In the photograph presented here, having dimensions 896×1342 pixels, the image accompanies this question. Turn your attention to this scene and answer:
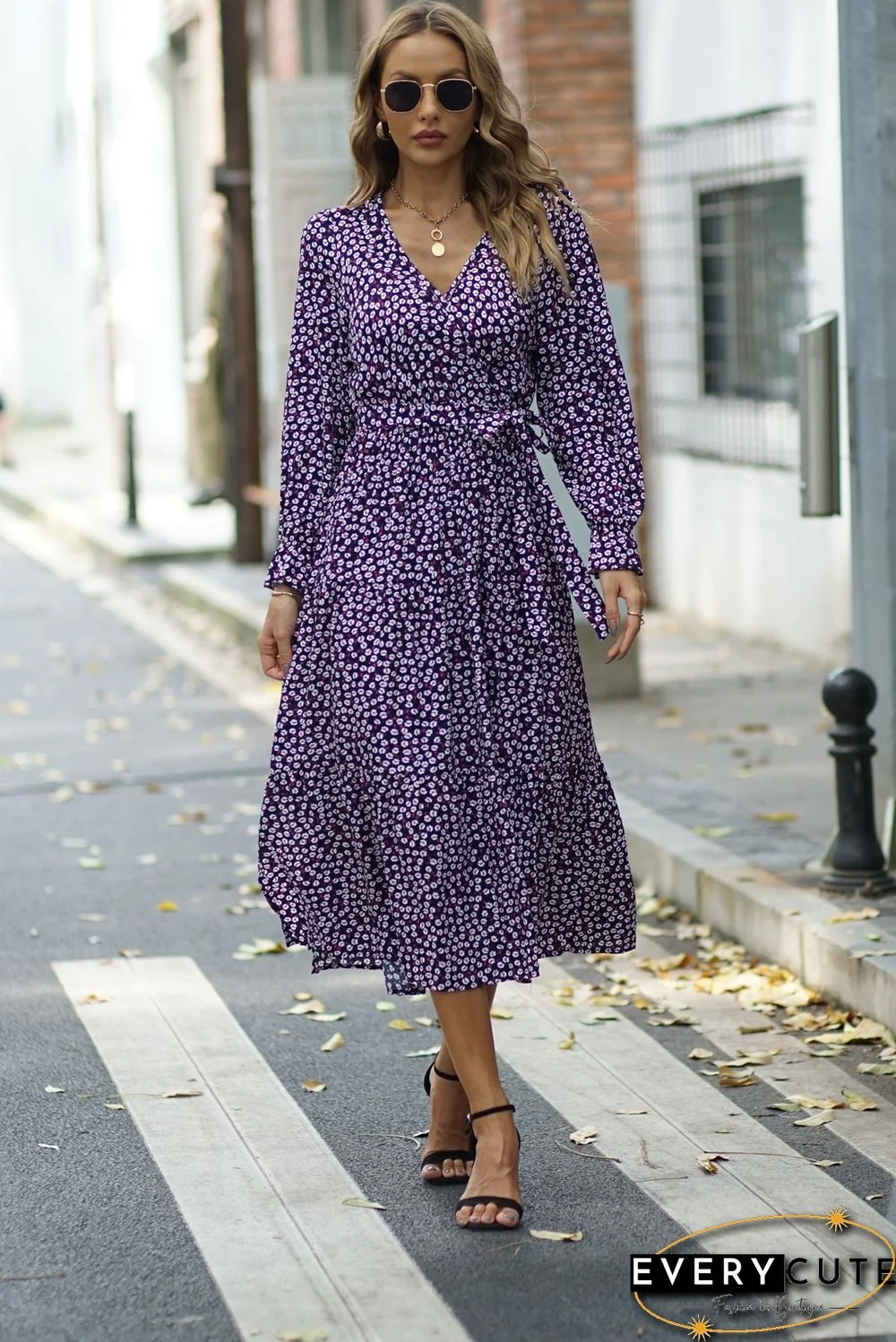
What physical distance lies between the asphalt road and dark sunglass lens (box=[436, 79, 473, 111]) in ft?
6.39

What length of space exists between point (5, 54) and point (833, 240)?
27.1 m

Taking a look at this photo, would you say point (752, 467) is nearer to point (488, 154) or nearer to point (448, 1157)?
point (488, 154)

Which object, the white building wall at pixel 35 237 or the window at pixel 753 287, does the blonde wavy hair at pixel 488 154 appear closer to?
the window at pixel 753 287

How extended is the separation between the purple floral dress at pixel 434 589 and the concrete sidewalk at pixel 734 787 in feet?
4.75

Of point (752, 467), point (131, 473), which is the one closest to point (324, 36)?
point (131, 473)

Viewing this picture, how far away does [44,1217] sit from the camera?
400 cm

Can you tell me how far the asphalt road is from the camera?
3.60m

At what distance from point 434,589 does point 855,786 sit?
2241 millimetres

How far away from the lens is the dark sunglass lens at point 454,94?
3.90 metres

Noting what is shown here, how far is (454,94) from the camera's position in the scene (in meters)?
3.91

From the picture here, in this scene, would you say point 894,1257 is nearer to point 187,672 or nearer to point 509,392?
point 509,392

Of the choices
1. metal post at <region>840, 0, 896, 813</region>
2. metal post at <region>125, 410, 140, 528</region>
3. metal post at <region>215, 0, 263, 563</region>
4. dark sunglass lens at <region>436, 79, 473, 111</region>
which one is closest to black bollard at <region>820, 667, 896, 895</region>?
metal post at <region>840, 0, 896, 813</region>

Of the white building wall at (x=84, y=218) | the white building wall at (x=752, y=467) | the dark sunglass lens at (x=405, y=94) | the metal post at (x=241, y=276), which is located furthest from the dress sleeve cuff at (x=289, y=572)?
the white building wall at (x=84, y=218)

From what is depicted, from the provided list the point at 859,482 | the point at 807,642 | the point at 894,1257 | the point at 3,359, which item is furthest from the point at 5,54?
the point at 894,1257
